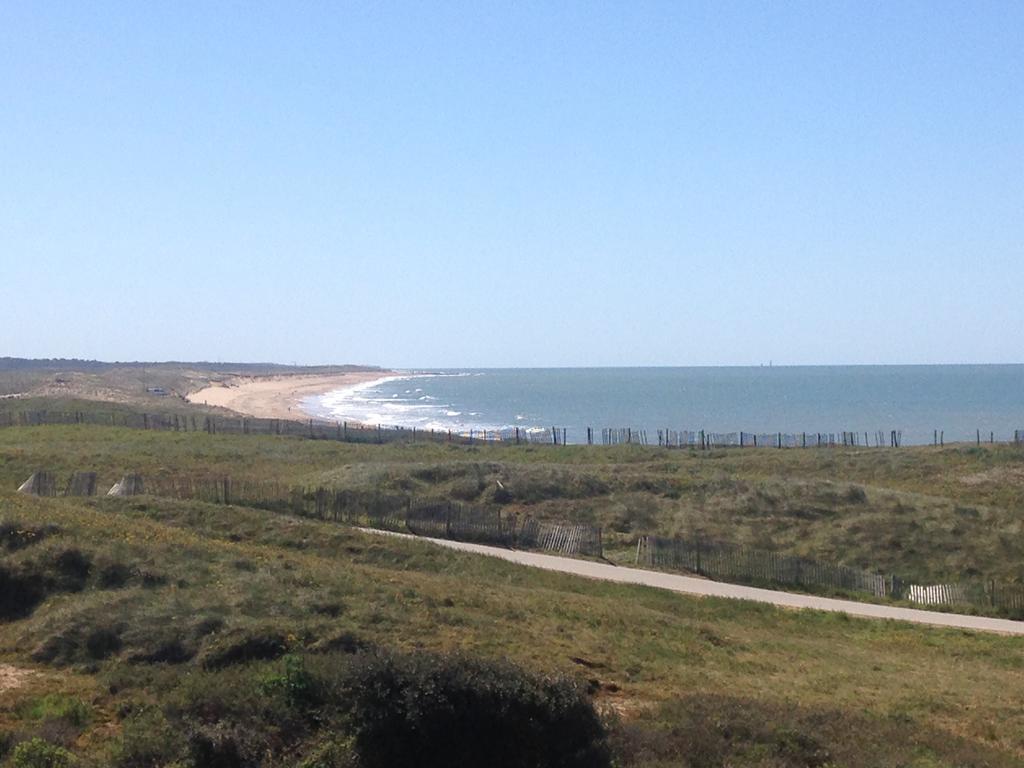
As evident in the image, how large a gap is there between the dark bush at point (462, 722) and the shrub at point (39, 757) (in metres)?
2.66

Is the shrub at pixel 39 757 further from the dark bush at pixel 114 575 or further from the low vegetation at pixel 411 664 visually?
the dark bush at pixel 114 575

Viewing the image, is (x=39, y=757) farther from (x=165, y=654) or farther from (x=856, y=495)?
(x=856, y=495)

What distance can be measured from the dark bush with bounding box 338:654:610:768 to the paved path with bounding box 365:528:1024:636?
672 inches

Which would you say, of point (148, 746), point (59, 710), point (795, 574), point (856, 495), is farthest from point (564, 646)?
point (856, 495)

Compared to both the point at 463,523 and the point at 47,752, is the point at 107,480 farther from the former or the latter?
the point at 47,752

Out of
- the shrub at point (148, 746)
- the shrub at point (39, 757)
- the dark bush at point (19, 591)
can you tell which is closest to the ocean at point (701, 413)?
the dark bush at point (19, 591)

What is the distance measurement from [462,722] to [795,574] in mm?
22569

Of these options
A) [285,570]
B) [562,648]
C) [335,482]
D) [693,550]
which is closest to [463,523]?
[693,550]

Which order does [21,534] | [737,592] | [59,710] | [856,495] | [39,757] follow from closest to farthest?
[39,757] < [59,710] < [21,534] < [737,592] < [856,495]

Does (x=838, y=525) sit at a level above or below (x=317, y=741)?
below

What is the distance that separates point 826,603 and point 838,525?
1150 centimetres

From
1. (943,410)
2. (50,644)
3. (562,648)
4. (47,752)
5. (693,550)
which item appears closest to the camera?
(47,752)

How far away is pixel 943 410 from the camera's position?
156 m

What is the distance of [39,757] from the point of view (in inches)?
389
